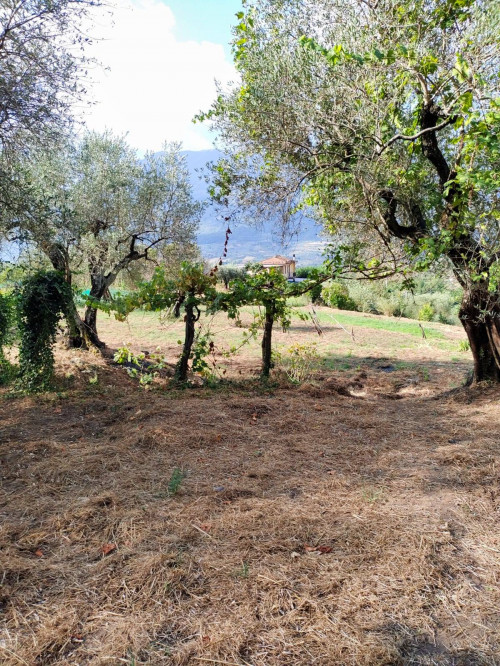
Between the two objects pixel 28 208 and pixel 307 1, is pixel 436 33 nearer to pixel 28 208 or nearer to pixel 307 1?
pixel 307 1

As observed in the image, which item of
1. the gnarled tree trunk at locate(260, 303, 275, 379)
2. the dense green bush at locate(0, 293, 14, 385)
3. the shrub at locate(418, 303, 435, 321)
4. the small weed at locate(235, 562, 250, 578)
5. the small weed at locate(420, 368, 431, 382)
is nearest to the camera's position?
the small weed at locate(235, 562, 250, 578)

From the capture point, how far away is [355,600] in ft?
8.30

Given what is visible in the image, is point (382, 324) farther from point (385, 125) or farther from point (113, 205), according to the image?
point (385, 125)

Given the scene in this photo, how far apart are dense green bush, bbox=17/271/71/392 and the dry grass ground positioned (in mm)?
2323

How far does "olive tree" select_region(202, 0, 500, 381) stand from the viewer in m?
5.46

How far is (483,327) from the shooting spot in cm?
781

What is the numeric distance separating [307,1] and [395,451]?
243 inches

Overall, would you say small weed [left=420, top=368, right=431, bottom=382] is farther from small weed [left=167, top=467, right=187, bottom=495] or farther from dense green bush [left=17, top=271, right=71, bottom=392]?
dense green bush [left=17, top=271, right=71, bottom=392]

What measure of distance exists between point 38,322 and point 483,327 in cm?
798

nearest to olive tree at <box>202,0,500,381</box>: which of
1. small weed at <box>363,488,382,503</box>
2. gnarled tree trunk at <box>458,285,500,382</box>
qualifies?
gnarled tree trunk at <box>458,285,500,382</box>

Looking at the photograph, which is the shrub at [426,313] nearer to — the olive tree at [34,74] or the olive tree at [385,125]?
the olive tree at [385,125]

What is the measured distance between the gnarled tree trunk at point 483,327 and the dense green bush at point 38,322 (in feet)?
23.6

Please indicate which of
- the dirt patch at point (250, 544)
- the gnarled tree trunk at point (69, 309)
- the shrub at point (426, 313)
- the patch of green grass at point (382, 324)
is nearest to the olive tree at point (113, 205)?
the gnarled tree trunk at point (69, 309)

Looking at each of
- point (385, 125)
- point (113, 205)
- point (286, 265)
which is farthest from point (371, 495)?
point (286, 265)
